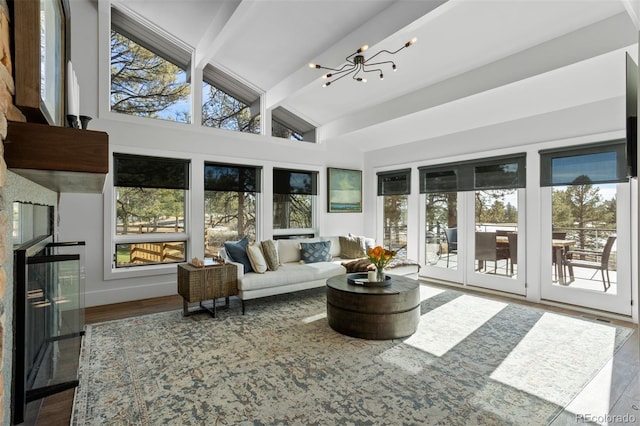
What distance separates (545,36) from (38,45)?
428 cm

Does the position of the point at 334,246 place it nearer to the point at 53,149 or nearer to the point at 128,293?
the point at 128,293

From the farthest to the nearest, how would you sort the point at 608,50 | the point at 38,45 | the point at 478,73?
the point at 478,73 → the point at 608,50 → the point at 38,45

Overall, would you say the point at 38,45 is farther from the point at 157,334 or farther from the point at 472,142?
the point at 472,142

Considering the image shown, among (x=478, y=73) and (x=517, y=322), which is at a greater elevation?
(x=478, y=73)

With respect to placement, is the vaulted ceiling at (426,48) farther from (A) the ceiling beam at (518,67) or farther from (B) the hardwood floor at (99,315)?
(B) the hardwood floor at (99,315)

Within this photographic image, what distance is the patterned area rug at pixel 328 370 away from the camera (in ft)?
6.73

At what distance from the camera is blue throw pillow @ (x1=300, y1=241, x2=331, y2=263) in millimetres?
5027

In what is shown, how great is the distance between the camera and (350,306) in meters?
3.23

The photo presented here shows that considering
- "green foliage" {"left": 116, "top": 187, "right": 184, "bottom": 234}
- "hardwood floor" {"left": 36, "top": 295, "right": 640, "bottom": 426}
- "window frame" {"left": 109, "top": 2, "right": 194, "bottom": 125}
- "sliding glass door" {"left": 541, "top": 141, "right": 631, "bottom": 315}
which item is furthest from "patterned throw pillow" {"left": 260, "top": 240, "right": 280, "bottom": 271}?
"sliding glass door" {"left": 541, "top": 141, "right": 631, "bottom": 315}

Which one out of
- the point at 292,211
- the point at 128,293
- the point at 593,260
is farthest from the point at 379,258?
the point at 128,293

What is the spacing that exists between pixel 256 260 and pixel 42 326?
2.46m

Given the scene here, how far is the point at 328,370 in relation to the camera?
8.42 ft

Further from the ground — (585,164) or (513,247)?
(585,164)

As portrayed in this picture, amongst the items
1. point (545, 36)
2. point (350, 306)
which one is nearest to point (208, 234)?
point (350, 306)
